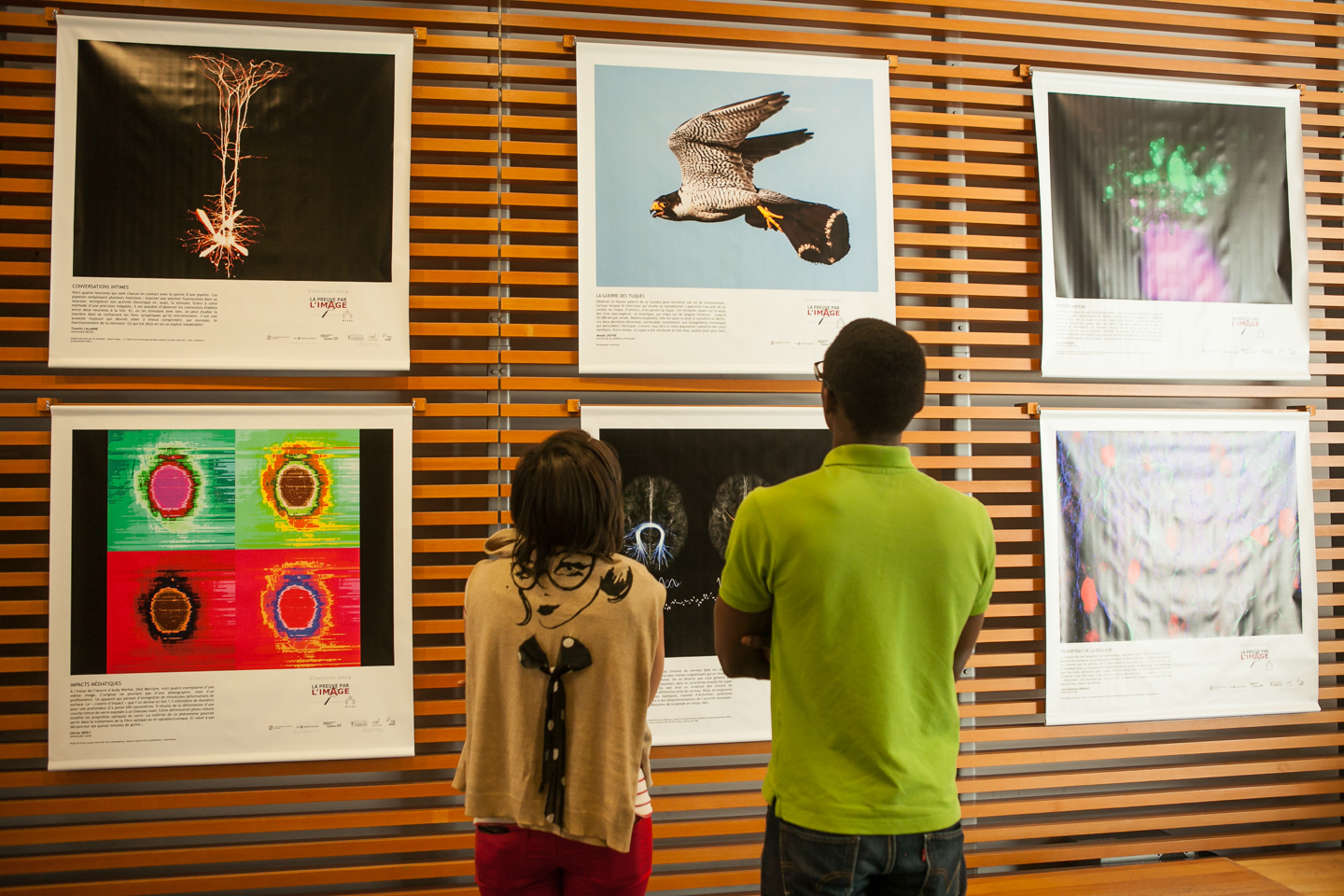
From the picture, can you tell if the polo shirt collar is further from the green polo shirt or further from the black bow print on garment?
the black bow print on garment

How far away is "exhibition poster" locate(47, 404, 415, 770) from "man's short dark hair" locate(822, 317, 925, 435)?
1.85 metres

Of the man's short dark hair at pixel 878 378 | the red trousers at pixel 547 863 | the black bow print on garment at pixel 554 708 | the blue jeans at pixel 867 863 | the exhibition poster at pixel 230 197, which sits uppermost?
the exhibition poster at pixel 230 197

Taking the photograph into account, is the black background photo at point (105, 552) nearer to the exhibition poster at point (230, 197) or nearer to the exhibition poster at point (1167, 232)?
the exhibition poster at point (230, 197)

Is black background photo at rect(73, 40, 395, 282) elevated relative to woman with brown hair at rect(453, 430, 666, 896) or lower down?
elevated

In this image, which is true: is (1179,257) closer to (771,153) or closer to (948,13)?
(948,13)

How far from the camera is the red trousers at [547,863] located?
1.68 m

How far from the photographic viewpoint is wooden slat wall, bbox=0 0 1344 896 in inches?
110

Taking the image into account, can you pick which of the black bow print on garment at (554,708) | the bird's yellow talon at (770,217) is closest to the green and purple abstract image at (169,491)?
the black bow print on garment at (554,708)

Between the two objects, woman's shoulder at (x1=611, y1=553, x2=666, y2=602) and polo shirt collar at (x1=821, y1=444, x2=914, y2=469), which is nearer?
polo shirt collar at (x1=821, y1=444, x2=914, y2=469)

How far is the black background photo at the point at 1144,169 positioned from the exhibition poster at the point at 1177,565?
1.76 ft

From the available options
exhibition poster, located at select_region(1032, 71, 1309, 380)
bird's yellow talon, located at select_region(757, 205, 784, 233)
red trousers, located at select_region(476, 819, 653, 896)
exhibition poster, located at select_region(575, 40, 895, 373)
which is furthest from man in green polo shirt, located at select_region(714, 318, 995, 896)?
exhibition poster, located at select_region(1032, 71, 1309, 380)

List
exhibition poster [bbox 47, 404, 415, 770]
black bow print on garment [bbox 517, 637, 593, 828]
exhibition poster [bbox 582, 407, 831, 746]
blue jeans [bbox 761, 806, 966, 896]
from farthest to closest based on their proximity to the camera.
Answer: exhibition poster [bbox 582, 407, 831, 746]
exhibition poster [bbox 47, 404, 415, 770]
black bow print on garment [bbox 517, 637, 593, 828]
blue jeans [bbox 761, 806, 966, 896]

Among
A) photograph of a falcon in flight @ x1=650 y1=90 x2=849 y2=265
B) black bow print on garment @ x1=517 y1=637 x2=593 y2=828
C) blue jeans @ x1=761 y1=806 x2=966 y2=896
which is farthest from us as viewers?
photograph of a falcon in flight @ x1=650 y1=90 x2=849 y2=265

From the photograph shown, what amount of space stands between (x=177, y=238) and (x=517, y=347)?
1190 mm
